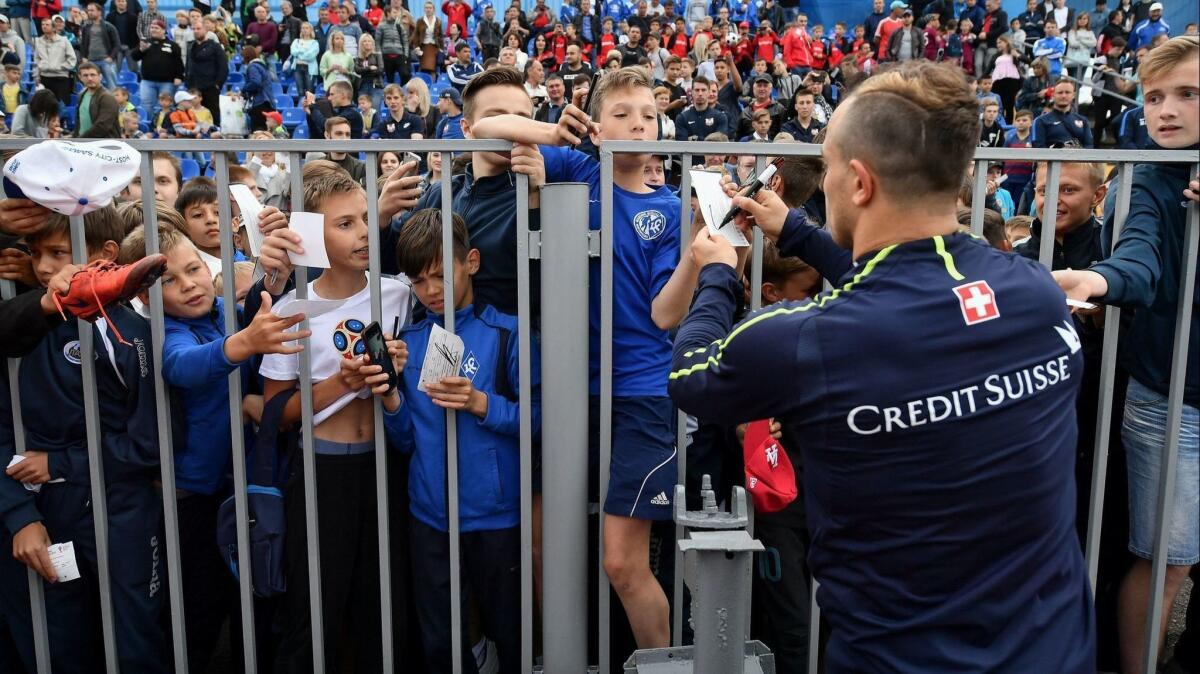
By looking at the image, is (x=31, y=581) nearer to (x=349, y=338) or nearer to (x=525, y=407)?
(x=349, y=338)

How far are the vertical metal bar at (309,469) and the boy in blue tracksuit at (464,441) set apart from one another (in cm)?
23

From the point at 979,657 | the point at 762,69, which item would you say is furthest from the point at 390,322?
the point at 762,69

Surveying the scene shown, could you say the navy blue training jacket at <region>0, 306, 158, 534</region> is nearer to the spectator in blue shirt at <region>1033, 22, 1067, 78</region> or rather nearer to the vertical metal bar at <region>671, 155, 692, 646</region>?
the vertical metal bar at <region>671, 155, 692, 646</region>

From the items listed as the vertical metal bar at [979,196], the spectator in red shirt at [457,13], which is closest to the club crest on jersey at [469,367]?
the vertical metal bar at [979,196]

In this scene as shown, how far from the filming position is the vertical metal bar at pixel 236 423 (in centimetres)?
265

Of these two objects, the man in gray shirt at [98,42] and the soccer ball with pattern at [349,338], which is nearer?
the soccer ball with pattern at [349,338]

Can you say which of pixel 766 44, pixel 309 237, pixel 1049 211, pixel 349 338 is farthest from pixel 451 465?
pixel 766 44

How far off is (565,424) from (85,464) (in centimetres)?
143

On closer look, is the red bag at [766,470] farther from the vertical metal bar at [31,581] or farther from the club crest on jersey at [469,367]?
the vertical metal bar at [31,581]

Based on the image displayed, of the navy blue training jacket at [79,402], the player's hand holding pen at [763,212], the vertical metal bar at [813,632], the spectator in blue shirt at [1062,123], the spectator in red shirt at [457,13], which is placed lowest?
the vertical metal bar at [813,632]

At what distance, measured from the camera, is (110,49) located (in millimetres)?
18141

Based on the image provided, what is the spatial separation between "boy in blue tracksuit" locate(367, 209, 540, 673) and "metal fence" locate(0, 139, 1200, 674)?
0.25 feet

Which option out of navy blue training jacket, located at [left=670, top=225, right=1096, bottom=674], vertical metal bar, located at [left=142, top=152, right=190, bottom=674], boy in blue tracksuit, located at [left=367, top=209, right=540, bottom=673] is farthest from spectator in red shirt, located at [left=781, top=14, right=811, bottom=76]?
navy blue training jacket, located at [left=670, top=225, right=1096, bottom=674]

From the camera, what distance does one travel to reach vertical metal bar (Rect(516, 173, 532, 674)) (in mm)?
2730
